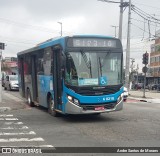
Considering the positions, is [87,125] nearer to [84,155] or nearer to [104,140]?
[104,140]

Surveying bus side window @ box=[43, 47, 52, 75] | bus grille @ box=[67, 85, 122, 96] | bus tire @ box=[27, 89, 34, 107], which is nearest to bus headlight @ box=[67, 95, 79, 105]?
bus grille @ box=[67, 85, 122, 96]

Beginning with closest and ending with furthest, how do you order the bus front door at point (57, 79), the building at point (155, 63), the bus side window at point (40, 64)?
1. the bus front door at point (57, 79)
2. the bus side window at point (40, 64)
3. the building at point (155, 63)

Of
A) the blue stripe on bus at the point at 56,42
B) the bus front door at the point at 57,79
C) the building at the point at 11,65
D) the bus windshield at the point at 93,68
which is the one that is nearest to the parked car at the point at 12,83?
the building at the point at 11,65

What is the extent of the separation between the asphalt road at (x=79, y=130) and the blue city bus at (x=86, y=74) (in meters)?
0.66

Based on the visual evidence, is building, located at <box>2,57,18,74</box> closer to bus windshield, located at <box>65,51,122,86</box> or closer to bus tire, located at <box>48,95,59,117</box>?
bus tire, located at <box>48,95,59,117</box>

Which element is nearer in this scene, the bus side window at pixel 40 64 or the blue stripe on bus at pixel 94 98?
the blue stripe on bus at pixel 94 98

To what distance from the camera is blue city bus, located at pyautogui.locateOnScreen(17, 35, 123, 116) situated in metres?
12.7

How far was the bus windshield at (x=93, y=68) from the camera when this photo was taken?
12.7 m

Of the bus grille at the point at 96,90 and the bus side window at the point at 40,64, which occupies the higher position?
the bus side window at the point at 40,64

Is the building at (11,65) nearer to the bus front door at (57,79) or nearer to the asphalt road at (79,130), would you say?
the bus front door at (57,79)

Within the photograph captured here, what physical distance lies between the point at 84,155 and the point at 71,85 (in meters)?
5.04

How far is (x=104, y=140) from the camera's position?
9.58 metres

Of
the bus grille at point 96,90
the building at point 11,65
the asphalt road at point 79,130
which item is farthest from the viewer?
the building at point 11,65

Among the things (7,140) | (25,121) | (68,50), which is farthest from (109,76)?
(7,140)
